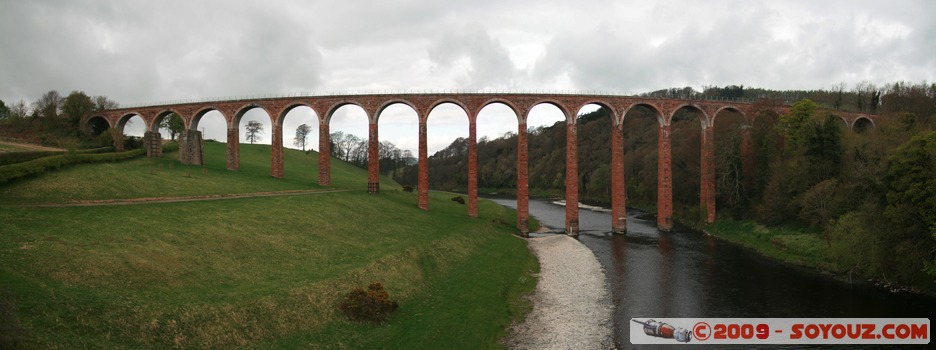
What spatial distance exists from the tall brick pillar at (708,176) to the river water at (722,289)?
493 inches

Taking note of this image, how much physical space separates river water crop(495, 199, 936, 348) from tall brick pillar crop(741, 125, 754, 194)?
46.1ft

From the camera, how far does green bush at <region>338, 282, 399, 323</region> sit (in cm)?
2155

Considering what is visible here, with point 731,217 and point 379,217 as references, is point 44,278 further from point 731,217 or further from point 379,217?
point 731,217

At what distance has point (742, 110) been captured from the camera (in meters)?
62.1

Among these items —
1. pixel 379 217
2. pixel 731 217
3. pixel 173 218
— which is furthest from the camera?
pixel 731 217

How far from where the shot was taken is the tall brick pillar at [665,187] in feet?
187

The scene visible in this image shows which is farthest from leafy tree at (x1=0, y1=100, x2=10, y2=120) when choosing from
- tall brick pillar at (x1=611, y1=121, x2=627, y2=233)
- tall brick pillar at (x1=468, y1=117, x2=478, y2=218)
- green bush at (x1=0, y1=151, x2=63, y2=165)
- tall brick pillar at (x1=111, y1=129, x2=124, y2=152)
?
tall brick pillar at (x1=611, y1=121, x2=627, y2=233)

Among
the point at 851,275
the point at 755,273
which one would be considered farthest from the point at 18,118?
the point at 851,275

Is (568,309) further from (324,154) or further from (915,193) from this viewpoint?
(324,154)

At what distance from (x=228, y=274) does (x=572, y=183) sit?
1528 inches

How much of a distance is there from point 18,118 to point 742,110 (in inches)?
3445

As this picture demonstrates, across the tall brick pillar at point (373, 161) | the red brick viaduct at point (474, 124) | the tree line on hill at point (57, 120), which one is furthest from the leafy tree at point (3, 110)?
the tall brick pillar at point (373, 161)

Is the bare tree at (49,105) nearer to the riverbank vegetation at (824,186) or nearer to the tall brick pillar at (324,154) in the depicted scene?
the tall brick pillar at (324,154)

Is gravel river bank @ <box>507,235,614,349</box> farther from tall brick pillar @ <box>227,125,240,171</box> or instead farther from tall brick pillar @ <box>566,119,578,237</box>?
tall brick pillar @ <box>227,125,240,171</box>
